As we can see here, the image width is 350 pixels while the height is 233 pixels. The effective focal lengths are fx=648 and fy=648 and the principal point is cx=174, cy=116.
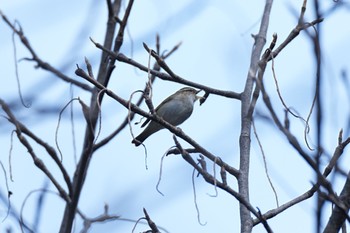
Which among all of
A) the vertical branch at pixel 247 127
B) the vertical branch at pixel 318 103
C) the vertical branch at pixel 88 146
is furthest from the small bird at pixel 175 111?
the vertical branch at pixel 318 103

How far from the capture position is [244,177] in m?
2.46

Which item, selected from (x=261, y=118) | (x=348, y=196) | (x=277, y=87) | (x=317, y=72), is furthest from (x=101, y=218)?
(x=317, y=72)

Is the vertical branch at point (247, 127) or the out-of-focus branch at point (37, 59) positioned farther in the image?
the out-of-focus branch at point (37, 59)

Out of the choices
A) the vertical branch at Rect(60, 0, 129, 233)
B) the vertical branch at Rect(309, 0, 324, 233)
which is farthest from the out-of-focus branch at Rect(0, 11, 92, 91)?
the vertical branch at Rect(309, 0, 324, 233)

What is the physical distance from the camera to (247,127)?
8.82 ft

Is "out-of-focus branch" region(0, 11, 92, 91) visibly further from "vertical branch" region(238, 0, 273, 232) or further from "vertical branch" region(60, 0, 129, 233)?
"vertical branch" region(238, 0, 273, 232)

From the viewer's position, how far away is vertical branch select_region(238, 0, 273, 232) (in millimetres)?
2324

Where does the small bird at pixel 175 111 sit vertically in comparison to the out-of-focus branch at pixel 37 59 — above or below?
above

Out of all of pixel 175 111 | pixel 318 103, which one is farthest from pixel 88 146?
pixel 175 111

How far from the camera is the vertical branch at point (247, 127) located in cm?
232

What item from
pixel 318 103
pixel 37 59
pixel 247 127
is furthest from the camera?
pixel 37 59

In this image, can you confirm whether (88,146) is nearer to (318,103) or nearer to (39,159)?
(39,159)

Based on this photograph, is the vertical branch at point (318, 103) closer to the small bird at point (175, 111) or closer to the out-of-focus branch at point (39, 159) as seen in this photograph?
the out-of-focus branch at point (39, 159)

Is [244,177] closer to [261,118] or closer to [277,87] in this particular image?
[277,87]
